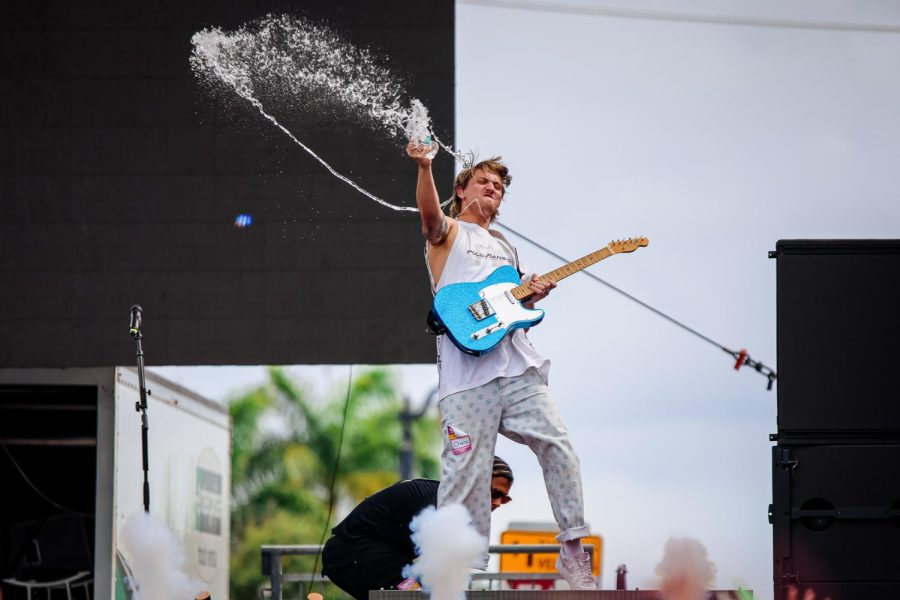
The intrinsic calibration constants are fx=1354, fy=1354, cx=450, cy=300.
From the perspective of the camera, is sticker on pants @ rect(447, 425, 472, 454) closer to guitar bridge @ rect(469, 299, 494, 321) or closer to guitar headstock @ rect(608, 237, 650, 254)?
guitar bridge @ rect(469, 299, 494, 321)

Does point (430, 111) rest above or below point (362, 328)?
above

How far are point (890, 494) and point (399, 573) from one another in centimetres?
166

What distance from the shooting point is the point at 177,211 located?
6.91 meters

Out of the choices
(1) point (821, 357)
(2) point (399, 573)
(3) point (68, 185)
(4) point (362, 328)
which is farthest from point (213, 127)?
(1) point (821, 357)

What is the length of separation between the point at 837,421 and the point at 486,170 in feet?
4.92

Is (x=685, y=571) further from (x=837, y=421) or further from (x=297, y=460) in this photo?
(x=297, y=460)

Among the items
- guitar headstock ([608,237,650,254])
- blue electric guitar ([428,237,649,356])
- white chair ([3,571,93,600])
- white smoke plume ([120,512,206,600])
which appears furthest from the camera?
white chair ([3,571,93,600])

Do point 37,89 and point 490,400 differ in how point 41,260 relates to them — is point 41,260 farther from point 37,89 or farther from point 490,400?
point 490,400

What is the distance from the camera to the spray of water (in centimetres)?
670

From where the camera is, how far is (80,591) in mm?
9367

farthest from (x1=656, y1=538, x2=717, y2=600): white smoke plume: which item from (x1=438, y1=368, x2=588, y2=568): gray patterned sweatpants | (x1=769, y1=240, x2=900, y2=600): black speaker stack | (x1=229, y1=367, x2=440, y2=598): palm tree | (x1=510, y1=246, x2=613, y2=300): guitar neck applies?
(x1=229, y1=367, x2=440, y2=598): palm tree

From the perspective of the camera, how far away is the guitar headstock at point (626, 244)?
16.2 ft

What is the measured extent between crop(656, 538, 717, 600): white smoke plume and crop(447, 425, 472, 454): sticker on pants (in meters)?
1.03

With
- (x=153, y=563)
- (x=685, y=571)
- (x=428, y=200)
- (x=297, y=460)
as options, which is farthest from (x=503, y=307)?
(x=297, y=460)
